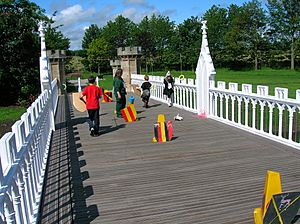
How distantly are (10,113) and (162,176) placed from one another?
17.7 m

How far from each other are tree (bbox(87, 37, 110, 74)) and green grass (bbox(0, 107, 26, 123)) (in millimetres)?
45695

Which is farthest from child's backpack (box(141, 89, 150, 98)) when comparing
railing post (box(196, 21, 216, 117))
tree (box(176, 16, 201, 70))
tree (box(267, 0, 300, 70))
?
tree (box(176, 16, 201, 70))

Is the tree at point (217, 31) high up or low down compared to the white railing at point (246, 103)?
up

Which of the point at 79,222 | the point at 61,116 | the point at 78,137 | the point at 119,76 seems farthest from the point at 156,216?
the point at 61,116

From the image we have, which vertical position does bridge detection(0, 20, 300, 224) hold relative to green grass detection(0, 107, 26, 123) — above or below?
above

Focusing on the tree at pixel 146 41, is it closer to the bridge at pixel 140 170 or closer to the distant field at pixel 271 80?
the distant field at pixel 271 80

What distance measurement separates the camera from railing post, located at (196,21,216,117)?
377 inches

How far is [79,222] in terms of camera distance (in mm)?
3682

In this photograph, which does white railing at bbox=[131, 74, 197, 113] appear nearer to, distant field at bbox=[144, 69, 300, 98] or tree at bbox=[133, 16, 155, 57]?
distant field at bbox=[144, 69, 300, 98]

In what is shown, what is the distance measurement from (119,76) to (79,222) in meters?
7.15

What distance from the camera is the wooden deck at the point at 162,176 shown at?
12.6 ft

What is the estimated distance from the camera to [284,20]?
5494 centimetres

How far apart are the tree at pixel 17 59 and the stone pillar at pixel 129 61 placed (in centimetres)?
621

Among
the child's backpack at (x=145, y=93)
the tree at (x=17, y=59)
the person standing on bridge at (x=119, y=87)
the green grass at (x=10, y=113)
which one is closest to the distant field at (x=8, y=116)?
the green grass at (x=10, y=113)
